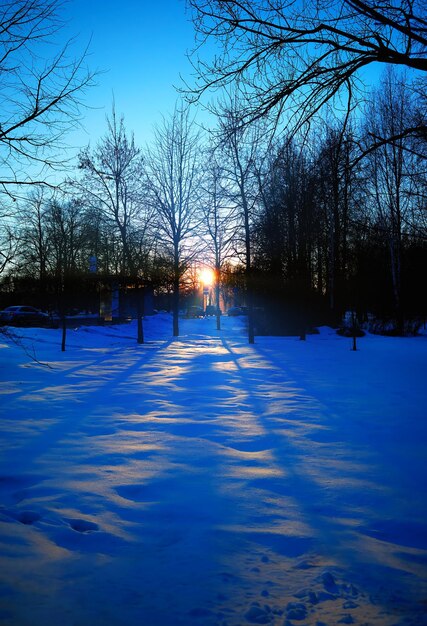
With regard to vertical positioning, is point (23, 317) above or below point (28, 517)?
above

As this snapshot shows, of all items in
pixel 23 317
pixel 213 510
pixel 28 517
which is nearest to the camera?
pixel 28 517

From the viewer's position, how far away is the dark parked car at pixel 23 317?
27203mm

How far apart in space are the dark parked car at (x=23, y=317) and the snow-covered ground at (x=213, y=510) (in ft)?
73.2

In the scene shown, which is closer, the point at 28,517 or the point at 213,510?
the point at 28,517

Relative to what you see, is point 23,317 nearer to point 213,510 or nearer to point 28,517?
point 28,517

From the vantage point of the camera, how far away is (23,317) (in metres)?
28.0

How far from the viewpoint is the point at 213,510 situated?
307 centimetres

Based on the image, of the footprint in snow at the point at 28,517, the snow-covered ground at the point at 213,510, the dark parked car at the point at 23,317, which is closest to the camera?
the snow-covered ground at the point at 213,510

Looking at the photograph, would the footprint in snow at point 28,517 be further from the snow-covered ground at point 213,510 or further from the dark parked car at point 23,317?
the dark parked car at point 23,317

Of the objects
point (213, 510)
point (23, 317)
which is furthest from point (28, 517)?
point (23, 317)

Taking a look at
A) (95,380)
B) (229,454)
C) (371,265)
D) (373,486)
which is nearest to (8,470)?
(229,454)

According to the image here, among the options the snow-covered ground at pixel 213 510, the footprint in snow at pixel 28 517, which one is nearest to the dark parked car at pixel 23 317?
the snow-covered ground at pixel 213 510

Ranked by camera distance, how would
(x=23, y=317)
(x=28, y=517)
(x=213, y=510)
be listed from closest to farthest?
(x=28, y=517) < (x=213, y=510) < (x=23, y=317)

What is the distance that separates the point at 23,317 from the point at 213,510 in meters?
28.3
